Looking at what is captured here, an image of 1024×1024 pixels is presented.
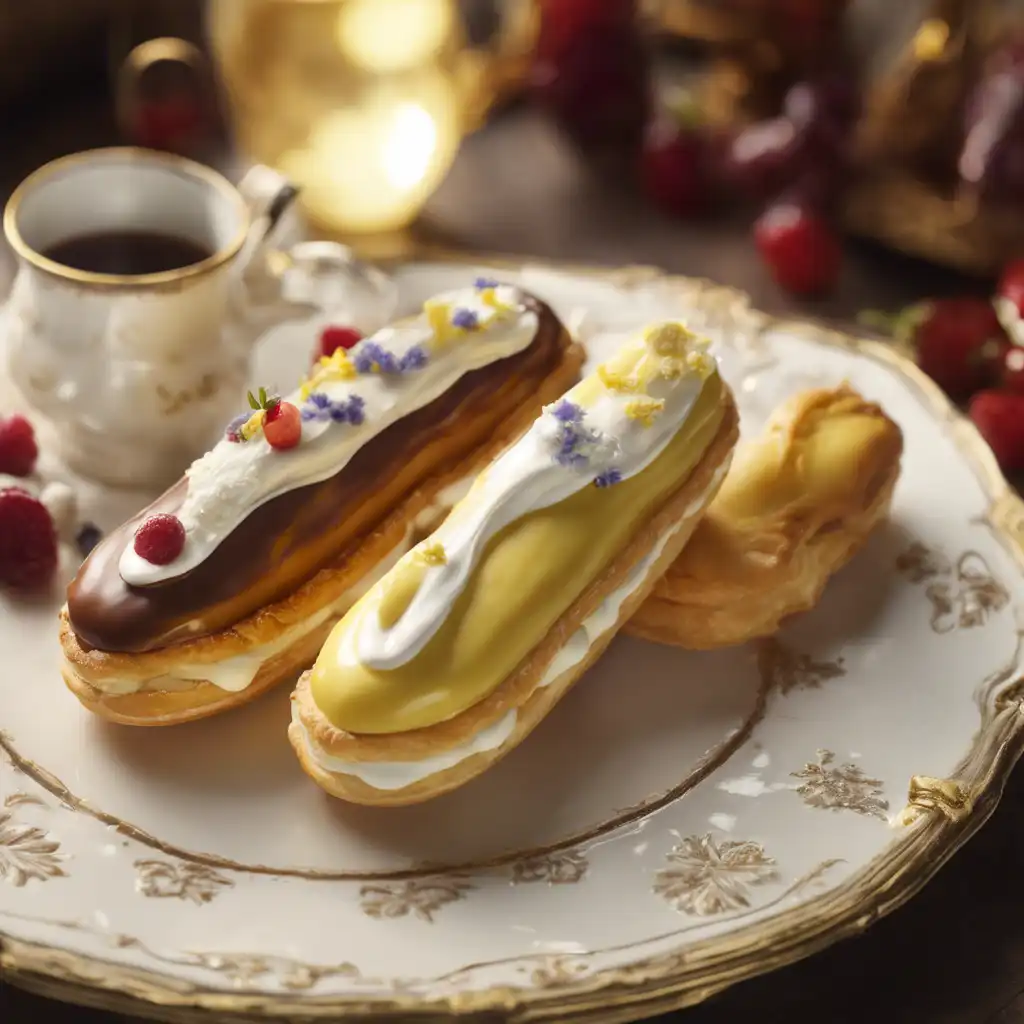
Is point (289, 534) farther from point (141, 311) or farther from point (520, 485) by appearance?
point (141, 311)

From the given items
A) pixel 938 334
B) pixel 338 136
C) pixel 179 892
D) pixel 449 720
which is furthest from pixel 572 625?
pixel 338 136

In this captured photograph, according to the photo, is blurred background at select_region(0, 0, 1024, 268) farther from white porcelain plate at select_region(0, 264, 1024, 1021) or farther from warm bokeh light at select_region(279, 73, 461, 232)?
white porcelain plate at select_region(0, 264, 1024, 1021)

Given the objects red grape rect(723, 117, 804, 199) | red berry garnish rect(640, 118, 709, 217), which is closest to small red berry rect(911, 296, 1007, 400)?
red grape rect(723, 117, 804, 199)

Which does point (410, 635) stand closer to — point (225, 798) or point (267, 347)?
point (225, 798)

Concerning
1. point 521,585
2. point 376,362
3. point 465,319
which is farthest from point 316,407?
point 521,585

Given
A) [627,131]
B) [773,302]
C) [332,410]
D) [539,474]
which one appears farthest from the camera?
[627,131]

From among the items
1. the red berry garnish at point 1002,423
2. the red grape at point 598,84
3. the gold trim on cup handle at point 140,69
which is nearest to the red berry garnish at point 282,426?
the red berry garnish at point 1002,423
